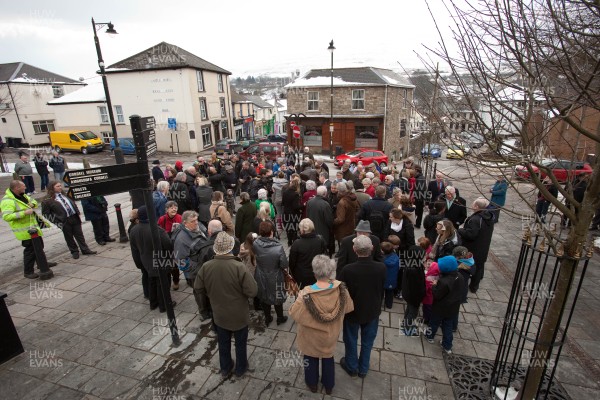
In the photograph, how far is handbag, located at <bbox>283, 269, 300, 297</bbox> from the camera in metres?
4.51

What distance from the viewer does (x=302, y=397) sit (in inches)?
141

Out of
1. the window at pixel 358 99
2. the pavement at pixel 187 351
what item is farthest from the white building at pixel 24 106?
the pavement at pixel 187 351

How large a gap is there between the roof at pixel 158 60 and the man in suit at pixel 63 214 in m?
22.6

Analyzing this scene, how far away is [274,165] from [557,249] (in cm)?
990

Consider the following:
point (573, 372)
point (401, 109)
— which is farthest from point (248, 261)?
point (401, 109)

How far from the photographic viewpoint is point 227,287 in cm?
362

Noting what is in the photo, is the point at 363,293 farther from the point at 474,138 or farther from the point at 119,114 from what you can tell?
the point at 119,114

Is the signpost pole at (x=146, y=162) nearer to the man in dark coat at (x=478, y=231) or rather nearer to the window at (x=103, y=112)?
the man in dark coat at (x=478, y=231)

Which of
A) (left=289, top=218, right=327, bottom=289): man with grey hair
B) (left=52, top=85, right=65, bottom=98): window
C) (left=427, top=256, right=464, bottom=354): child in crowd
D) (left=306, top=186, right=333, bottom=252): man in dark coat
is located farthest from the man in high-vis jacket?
(left=52, top=85, right=65, bottom=98): window

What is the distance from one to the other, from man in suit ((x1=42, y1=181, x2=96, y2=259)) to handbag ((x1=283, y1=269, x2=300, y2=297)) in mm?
5634

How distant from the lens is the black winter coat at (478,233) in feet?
17.0

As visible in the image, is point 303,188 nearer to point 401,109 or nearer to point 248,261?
point 248,261

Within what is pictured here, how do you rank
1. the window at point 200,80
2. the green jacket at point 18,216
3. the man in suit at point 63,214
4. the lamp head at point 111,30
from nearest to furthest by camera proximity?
the green jacket at point 18,216 → the man in suit at point 63,214 → the lamp head at point 111,30 → the window at point 200,80

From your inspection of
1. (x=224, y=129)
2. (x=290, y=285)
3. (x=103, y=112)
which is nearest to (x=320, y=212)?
(x=290, y=285)
